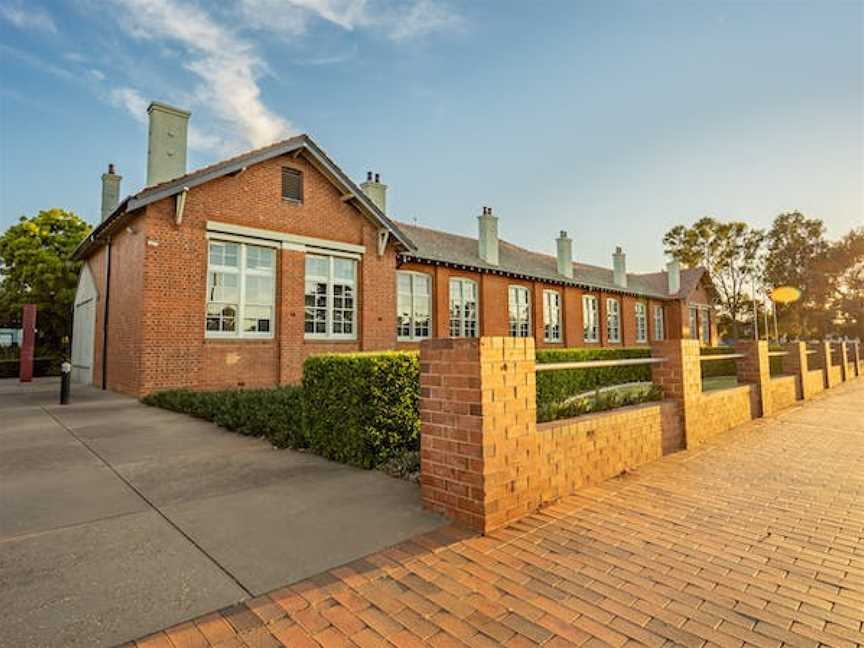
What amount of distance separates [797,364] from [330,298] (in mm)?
12278

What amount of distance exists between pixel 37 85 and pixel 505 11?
9785 mm

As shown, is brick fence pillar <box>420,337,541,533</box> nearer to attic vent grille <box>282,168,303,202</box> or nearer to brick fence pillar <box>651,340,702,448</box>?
brick fence pillar <box>651,340,702,448</box>

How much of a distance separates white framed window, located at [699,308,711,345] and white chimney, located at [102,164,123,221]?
3726cm

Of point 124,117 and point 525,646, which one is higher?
point 124,117

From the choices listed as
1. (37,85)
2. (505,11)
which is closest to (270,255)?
(37,85)

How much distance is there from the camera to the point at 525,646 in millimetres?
1962

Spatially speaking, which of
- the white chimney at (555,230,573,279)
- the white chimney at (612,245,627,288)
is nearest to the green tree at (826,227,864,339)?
the white chimney at (612,245,627,288)

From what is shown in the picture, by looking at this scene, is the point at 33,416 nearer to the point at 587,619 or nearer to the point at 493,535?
the point at 493,535

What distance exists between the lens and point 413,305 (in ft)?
58.0

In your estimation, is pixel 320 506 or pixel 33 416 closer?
pixel 320 506

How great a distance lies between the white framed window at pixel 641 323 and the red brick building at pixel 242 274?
1630 cm

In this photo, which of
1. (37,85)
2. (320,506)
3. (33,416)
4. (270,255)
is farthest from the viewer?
(270,255)

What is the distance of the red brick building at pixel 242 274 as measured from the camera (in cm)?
1080

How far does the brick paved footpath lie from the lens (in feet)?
6.73
